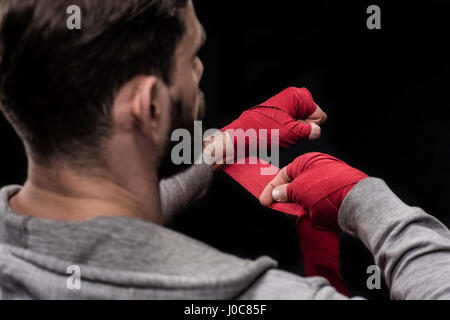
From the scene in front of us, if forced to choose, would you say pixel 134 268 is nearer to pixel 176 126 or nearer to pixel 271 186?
pixel 176 126

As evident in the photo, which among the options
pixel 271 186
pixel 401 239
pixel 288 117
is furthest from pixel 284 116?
pixel 401 239

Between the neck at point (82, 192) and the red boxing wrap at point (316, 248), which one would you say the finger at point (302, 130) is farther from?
the neck at point (82, 192)

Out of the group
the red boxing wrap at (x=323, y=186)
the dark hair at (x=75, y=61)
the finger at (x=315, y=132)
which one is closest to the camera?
the dark hair at (x=75, y=61)

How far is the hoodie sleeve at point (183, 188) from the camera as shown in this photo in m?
0.65

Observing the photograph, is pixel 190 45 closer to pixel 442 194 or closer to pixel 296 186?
pixel 296 186

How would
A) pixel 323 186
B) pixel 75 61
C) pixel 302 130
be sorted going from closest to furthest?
pixel 75 61
pixel 323 186
pixel 302 130

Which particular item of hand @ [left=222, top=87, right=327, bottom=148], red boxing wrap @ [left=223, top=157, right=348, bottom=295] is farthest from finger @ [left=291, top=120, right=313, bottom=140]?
red boxing wrap @ [left=223, top=157, right=348, bottom=295]

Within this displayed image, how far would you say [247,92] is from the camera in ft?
2.42

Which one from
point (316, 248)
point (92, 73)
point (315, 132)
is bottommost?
point (316, 248)

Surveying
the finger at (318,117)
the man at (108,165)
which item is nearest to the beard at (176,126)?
the man at (108,165)

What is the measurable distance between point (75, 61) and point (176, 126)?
0.11 metres

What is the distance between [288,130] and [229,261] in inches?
13.4

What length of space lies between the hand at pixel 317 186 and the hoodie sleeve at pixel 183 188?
106 mm

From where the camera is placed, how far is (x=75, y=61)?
359 mm
